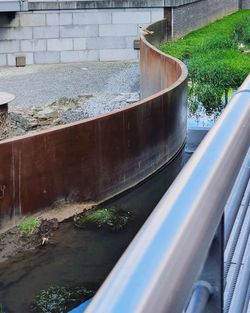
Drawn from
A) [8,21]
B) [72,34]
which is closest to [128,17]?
[72,34]

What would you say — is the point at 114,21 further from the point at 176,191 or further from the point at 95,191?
the point at 176,191

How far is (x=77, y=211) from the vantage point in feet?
29.4

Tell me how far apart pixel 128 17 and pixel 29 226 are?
11485 mm

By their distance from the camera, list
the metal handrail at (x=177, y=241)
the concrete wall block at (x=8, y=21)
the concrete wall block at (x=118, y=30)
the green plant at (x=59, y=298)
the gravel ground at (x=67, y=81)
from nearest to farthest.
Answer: the metal handrail at (x=177, y=241) < the green plant at (x=59, y=298) < the gravel ground at (x=67, y=81) < the concrete wall block at (x=8, y=21) < the concrete wall block at (x=118, y=30)

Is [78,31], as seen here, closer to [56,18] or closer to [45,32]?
[56,18]

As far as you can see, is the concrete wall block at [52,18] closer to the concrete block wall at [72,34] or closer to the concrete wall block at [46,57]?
the concrete block wall at [72,34]

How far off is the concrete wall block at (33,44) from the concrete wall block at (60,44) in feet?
0.63

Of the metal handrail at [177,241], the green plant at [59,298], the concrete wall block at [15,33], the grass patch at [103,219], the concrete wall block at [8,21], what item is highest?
the metal handrail at [177,241]

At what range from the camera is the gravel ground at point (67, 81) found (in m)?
14.7

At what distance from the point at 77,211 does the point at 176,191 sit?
795 centimetres

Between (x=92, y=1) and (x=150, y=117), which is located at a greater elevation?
(x=92, y=1)

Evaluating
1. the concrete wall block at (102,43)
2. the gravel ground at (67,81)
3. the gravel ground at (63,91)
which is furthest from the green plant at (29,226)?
the concrete wall block at (102,43)

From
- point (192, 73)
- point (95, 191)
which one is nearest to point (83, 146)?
point (95, 191)

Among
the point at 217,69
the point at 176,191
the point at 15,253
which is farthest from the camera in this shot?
the point at 217,69
